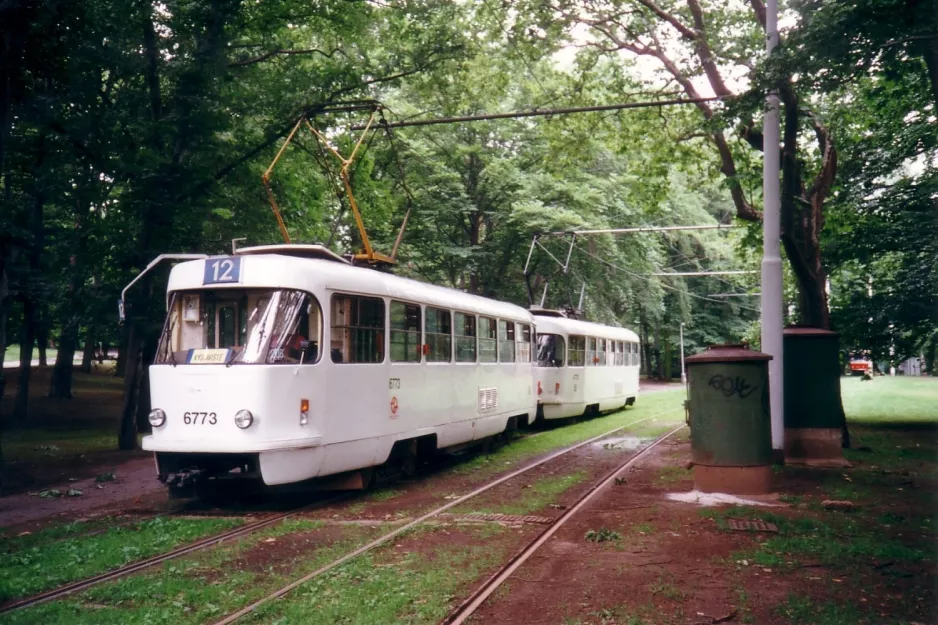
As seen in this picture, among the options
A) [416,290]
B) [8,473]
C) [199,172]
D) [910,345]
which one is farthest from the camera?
[910,345]

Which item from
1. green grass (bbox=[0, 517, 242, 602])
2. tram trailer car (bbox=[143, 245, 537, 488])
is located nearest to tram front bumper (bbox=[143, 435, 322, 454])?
tram trailer car (bbox=[143, 245, 537, 488])

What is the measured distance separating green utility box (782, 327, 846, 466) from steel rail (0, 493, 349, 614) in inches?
307

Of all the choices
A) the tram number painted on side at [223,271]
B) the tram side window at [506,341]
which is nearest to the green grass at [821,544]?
the tram number painted on side at [223,271]

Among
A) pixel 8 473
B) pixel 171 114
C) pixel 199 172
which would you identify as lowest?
pixel 8 473

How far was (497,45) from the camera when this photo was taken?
18.5m

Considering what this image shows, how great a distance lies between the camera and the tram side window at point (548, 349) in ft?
74.4

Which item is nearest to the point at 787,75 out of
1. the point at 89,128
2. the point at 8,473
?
the point at 89,128

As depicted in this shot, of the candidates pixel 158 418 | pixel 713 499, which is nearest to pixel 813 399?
pixel 713 499

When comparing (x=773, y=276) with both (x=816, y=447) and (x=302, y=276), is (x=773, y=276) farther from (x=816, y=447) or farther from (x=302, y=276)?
(x=302, y=276)

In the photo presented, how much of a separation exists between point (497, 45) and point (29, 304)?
11717 millimetres

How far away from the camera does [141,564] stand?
7.65 metres

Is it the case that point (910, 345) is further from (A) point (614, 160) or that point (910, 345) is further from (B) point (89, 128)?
(B) point (89, 128)

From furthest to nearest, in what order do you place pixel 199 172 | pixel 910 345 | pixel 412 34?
1. pixel 910 345
2. pixel 412 34
3. pixel 199 172

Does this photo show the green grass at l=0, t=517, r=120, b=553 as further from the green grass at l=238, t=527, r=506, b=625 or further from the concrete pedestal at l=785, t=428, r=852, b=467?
the concrete pedestal at l=785, t=428, r=852, b=467
